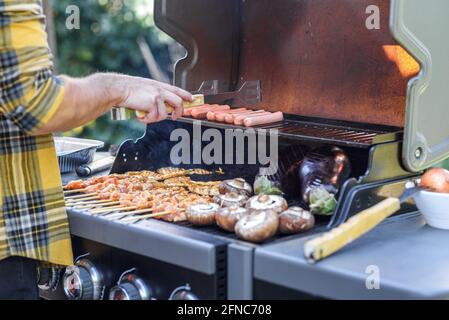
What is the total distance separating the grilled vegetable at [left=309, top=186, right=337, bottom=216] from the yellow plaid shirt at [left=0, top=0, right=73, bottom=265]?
0.84 m

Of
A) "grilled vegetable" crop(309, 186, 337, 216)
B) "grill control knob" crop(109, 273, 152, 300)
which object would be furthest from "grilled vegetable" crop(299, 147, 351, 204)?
"grill control knob" crop(109, 273, 152, 300)

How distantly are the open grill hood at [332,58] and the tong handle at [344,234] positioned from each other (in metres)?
0.34

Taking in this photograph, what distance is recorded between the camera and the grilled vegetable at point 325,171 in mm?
2176

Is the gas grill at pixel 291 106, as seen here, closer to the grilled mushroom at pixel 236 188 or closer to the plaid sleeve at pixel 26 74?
the grilled mushroom at pixel 236 188

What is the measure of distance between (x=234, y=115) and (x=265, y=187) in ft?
1.38

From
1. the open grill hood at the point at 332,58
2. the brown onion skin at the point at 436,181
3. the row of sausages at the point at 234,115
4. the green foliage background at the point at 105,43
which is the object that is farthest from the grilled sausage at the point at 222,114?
the green foliage background at the point at 105,43

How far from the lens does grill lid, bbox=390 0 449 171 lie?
2.04 m

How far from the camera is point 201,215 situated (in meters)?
2.00

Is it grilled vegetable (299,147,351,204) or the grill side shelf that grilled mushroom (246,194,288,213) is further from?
the grill side shelf

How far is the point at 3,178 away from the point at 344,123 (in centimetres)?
135

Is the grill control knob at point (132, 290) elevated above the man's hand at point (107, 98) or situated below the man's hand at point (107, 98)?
below

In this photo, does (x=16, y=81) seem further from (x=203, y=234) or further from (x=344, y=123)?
(x=344, y=123)

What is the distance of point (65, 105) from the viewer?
1.87m
